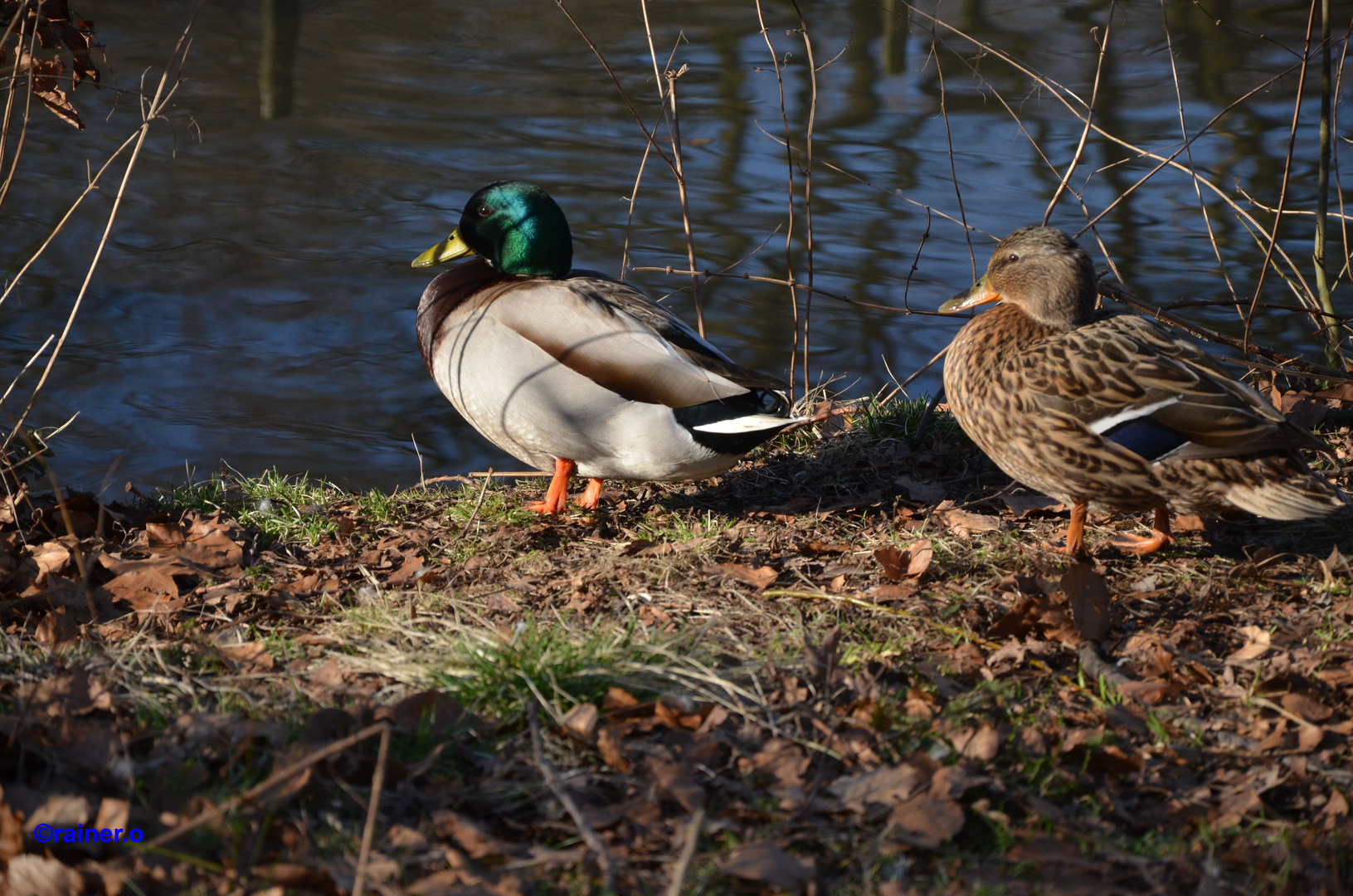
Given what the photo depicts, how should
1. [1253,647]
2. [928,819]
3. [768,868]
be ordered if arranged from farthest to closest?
[1253,647] < [928,819] < [768,868]

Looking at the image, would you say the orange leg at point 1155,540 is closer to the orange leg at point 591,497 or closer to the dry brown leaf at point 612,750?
the orange leg at point 591,497

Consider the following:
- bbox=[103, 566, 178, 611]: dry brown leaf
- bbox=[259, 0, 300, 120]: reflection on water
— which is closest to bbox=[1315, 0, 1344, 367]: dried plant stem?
bbox=[103, 566, 178, 611]: dry brown leaf

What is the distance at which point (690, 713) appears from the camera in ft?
8.37

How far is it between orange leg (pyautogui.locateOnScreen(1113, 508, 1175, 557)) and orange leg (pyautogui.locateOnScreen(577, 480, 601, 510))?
6.20 feet

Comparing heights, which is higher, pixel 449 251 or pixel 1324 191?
pixel 1324 191

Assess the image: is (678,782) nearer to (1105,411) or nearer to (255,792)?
(255,792)

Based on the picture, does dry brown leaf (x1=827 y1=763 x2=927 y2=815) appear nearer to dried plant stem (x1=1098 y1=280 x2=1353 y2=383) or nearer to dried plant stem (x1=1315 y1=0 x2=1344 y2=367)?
dried plant stem (x1=1098 y1=280 x2=1353 y2=383)

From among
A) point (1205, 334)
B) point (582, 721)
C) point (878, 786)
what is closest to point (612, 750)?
point (582, 721)

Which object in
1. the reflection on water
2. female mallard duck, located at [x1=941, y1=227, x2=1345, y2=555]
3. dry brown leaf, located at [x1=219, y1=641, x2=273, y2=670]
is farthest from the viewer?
the reflection on water

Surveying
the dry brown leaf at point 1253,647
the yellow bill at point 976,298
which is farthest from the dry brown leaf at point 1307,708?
the yellow bill at point 976,298

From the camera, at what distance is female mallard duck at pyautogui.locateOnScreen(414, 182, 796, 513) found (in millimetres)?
4098

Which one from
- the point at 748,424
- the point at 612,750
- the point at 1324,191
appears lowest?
the point at 612,750

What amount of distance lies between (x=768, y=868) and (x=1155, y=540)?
2128 mm

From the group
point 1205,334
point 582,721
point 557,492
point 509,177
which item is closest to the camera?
point 582,721
